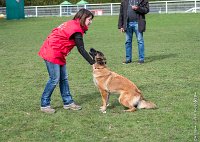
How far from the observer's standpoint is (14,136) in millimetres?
5645

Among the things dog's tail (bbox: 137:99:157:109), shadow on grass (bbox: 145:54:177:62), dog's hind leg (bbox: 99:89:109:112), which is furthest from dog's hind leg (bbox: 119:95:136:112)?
shadow on grass (bbox: 145:54:177:62)

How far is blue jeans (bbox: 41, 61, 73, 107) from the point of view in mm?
6609

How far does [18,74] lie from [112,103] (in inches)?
155

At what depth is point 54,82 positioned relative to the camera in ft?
22.0

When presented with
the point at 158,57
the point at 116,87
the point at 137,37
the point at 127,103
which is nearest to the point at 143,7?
the point at 137,37

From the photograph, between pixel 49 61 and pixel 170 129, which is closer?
pixel 170 129

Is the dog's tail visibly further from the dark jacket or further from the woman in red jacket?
the dark jacket

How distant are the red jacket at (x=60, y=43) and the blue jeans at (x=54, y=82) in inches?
4.7

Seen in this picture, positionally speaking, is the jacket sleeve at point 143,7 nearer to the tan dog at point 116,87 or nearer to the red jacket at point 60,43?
the tan dog at point 116,87

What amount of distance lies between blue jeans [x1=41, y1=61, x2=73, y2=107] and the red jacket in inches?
4.7

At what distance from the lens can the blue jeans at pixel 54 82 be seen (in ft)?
21.7

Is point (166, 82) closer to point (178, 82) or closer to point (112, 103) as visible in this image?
point (178, 82)

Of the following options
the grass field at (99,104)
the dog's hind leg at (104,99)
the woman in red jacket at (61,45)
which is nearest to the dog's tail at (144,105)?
the grass field at (99,104)

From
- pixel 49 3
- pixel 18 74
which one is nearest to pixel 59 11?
pixel 49 3
